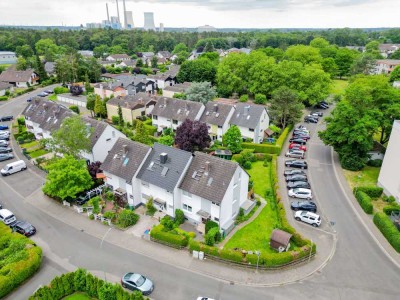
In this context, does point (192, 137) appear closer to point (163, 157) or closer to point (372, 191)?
point (163, 157)

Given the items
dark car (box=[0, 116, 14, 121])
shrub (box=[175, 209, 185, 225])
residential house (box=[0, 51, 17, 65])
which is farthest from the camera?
residential house (box=[0, 51, 17, 65])

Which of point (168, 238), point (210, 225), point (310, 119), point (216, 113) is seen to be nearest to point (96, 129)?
point (216, 113)

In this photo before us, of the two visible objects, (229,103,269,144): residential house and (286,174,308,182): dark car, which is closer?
(286,174,308,182): dark car

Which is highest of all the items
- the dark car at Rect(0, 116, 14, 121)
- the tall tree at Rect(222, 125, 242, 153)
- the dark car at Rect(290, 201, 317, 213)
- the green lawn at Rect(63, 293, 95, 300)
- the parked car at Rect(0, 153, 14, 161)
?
the tall tree at Rect(222, 125, 242, 153)

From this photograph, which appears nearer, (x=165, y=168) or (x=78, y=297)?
(x=78, y=297)

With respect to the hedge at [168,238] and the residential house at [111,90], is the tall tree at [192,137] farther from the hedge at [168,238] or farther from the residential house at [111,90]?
the residential house at [111,90]

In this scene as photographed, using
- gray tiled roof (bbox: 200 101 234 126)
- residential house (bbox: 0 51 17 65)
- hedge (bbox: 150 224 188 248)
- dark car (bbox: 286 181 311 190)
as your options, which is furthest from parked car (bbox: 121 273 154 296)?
residential house (bbox: 0 51 17 65)

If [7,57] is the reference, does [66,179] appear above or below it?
below

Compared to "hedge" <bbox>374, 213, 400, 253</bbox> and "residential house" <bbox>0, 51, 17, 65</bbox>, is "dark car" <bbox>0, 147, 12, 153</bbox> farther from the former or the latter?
"residential house" <bbox>0, 51, 17, 65</bbox>
